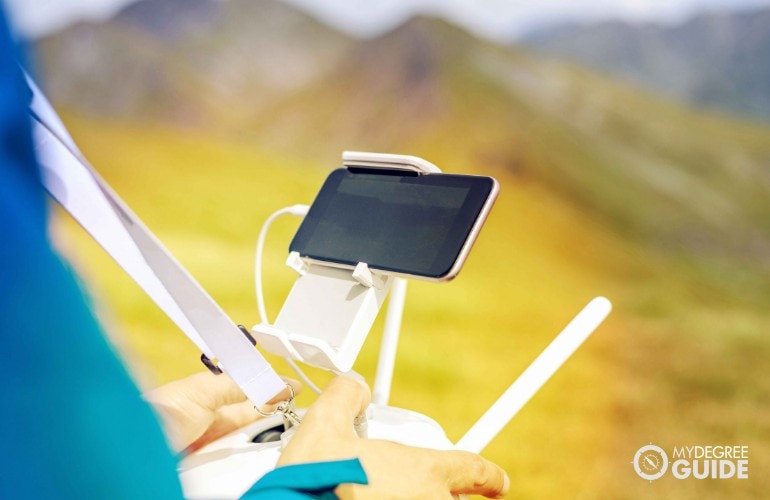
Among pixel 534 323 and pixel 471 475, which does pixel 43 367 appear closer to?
pixel 471 475

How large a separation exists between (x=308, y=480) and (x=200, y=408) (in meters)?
0.22

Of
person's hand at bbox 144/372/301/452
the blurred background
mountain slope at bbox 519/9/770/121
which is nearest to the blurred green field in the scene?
the blurred background

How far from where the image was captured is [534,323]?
1.66 metres

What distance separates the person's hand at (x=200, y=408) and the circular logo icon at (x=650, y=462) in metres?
0.94

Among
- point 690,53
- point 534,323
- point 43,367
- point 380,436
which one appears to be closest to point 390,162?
point 380,436

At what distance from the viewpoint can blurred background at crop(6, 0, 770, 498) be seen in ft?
4.78

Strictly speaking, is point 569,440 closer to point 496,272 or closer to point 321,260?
point 496,272

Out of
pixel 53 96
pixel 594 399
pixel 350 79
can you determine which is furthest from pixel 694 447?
pixel 53 96

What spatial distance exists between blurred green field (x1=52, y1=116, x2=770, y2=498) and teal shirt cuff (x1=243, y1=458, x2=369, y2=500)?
0.82 meters

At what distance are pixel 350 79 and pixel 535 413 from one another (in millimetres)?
1598

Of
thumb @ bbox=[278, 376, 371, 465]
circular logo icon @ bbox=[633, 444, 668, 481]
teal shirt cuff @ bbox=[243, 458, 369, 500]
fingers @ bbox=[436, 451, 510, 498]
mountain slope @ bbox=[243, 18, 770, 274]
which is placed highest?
mountain slope @ bbox=[243, 18, 770, 274]

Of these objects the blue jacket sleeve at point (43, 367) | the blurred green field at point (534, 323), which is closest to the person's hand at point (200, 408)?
the blue jacket sleeve at point (43, 367)

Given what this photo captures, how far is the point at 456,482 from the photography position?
0.45 m

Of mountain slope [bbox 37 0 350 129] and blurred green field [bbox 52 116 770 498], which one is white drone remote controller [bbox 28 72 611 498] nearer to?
blurred green field [bbox 52 116 770 498]
